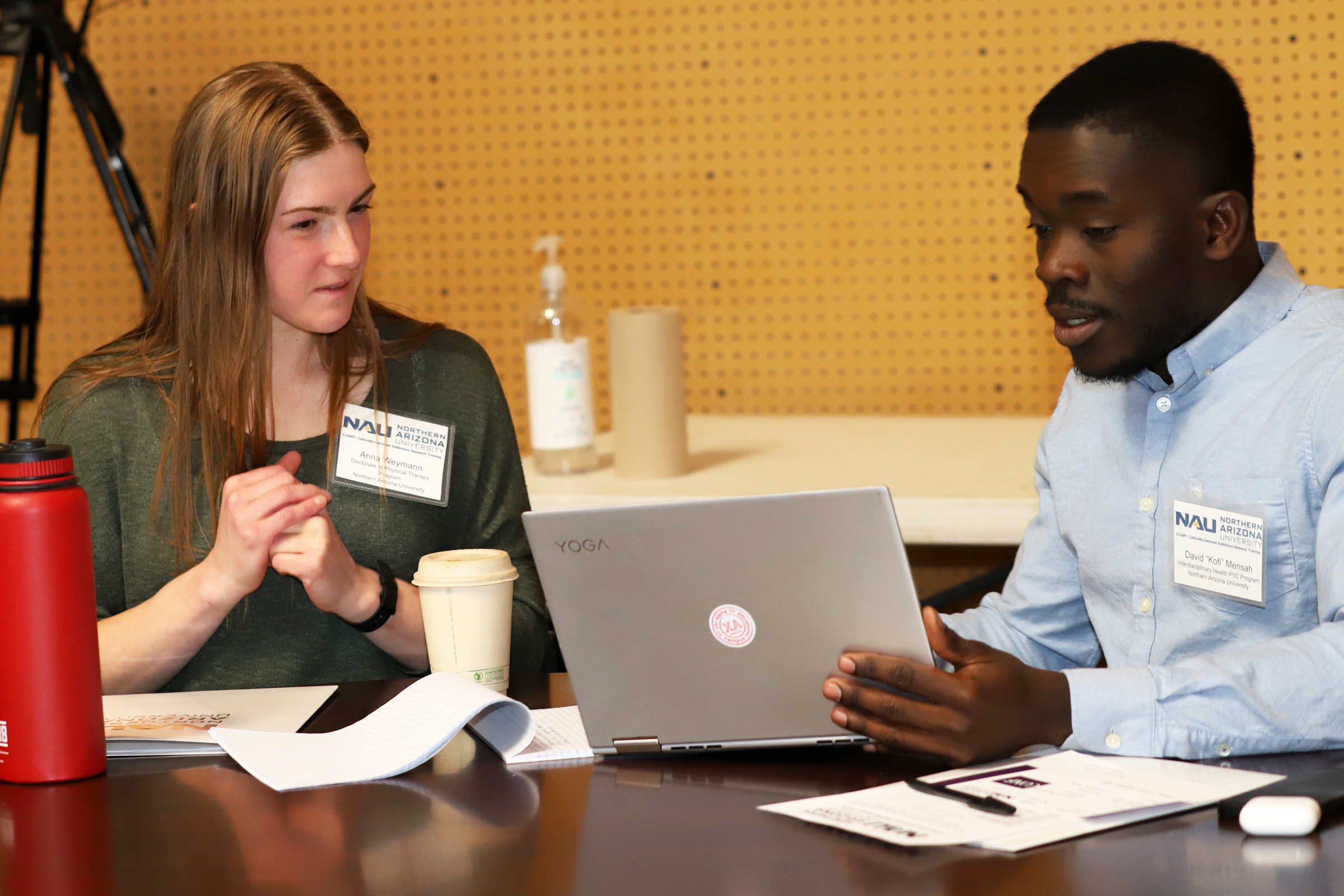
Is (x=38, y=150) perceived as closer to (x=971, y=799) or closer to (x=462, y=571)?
(x=462, y=571)

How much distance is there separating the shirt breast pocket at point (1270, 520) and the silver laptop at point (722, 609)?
0.42 meters

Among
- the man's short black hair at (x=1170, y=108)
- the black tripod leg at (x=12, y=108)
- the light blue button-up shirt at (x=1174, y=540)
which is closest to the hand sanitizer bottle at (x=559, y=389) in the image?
the light blue button-up shirt at (x=1174, y=540)

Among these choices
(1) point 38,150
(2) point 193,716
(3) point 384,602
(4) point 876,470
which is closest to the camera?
(2) point 193,716

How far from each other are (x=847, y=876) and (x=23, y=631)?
59 cm

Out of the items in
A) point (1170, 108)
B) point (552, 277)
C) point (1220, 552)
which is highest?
point (1170, 108)

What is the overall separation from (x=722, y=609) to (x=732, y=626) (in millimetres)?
14

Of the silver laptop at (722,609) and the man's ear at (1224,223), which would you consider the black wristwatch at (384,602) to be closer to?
the silver laptop at (722,609)

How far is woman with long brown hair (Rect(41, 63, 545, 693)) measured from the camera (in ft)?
4.75

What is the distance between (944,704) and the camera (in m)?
0.89

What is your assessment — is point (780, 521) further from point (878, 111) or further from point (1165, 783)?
point (878, 111)

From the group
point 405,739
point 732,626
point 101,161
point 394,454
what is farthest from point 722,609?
point 101,161

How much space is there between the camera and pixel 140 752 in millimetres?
1039

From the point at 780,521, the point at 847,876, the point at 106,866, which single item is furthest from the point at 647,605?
the point at 106,866

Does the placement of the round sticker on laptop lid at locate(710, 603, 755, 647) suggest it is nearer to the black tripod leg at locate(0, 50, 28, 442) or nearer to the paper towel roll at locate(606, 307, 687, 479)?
the paper towel roll at locate(606, 307, 687, 479)
